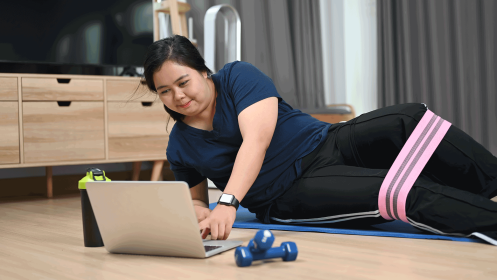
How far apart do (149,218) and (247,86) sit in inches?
21.2

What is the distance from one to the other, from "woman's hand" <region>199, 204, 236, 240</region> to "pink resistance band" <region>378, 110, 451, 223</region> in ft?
1.32

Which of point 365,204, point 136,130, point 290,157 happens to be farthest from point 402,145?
point 136,130

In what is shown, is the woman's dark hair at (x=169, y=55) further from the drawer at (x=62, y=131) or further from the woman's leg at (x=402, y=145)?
the drawer at (x=62, y=131)

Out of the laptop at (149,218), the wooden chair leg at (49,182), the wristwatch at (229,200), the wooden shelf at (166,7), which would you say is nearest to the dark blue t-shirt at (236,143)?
the wristwatch at (229,200)

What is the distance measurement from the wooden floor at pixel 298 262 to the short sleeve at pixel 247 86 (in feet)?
1.27

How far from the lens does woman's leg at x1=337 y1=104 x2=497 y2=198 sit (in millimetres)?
1363

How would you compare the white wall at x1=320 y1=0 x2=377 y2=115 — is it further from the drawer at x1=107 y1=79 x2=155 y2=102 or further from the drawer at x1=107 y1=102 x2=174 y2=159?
the drawer at x1=107 y1=79 x2=155 y2=102

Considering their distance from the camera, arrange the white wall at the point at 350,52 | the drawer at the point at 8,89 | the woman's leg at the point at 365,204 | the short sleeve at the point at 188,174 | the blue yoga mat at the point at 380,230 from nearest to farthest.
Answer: the woman's leg at the point at 365,204, the blue yoga mat at the point at 380,230, the short sleeve at the point at 188,174, the drawer at the point at 8,89, the white wall at the point at 350,52

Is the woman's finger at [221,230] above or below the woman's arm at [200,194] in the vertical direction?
below

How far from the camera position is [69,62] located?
285cm

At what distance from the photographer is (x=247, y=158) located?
1.34 meters

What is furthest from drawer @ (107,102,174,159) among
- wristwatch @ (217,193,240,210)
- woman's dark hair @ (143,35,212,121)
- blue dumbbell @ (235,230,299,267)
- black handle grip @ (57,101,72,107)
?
blue dumbbell @ (235,230,299,267)

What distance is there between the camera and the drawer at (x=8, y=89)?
8.17ft

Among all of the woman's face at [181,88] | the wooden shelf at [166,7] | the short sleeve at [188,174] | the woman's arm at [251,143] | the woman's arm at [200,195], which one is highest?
the wooden shelf at [166,7]
